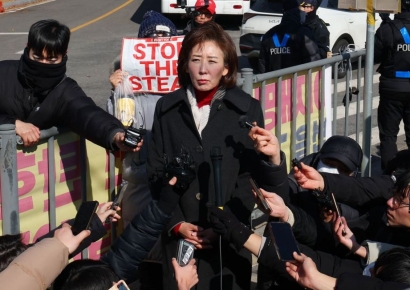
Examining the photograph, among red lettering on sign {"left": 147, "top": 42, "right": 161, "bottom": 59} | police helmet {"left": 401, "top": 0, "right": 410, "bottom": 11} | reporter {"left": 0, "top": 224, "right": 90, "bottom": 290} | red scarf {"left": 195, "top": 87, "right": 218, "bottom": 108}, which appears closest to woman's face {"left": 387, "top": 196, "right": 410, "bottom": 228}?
red scarf {"left": 195, "top": 87, "right": 218, "bottom": 108}

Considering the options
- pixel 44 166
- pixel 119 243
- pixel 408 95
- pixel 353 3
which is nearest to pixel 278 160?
pixel 119 243

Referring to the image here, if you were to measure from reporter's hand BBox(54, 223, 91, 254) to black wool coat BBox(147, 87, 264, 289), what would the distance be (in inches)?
31.8

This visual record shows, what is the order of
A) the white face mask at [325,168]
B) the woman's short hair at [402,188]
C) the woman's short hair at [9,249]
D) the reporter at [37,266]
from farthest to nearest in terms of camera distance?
1. the white face mask at [325,168]
2. the woman's short hair at [402,188]
3. the woman's short hair at [9,249]
4. the reporter at [37,266]

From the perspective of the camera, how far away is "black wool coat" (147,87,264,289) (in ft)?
13.6

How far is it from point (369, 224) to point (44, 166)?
5.90ft

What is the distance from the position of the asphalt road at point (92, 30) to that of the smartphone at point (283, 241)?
6031 millimetres

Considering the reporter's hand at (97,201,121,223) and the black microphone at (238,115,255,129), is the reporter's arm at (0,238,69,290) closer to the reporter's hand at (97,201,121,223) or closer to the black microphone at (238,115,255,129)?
the reporter's hand at (97,201,121,223)

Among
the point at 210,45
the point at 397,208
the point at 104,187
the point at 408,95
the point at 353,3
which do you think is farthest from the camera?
the point at 408,95

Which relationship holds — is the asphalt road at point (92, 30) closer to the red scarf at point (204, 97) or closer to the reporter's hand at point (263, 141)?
the red scarf at point (204, 97)

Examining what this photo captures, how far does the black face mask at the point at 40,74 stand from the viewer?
14.4ft

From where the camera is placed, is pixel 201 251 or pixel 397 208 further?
pixel 201 251

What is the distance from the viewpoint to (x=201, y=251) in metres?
4.22

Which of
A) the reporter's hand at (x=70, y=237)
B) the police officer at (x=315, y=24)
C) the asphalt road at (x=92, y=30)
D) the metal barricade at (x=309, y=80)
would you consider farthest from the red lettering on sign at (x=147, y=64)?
the asphalt road at (x=92, y=30)

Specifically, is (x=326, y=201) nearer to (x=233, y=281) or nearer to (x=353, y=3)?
(x=233, y=281)
